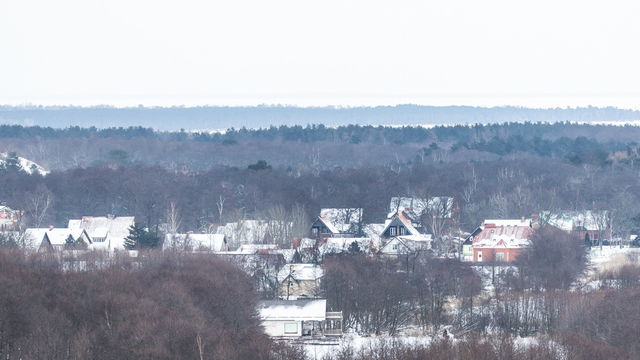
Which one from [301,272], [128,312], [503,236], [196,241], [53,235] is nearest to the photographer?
[128,312]

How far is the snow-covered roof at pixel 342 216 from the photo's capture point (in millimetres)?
53666

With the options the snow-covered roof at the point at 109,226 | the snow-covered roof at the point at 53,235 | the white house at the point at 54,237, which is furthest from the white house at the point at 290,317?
the snow-covered roof at the point at 109,226

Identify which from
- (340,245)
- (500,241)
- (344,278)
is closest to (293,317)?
(344,278)

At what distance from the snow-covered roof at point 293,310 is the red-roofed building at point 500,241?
1536 cm

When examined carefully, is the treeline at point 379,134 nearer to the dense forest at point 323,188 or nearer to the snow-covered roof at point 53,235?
the dense forest at point 323,188

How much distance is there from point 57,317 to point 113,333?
2.32 meters

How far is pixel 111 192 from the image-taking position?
65.4 meters

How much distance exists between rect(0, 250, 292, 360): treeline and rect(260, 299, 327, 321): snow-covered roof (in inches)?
30.7

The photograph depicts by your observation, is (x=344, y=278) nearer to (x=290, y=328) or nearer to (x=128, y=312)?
(x=290, y=328)

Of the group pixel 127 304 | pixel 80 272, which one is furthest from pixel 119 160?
pixel 127 304

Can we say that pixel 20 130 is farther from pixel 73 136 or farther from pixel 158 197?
pixel 158 197

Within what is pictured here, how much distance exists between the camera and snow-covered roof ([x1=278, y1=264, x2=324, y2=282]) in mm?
35344

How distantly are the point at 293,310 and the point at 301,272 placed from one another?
6.56 metres

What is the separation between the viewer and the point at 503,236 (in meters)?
45.7
